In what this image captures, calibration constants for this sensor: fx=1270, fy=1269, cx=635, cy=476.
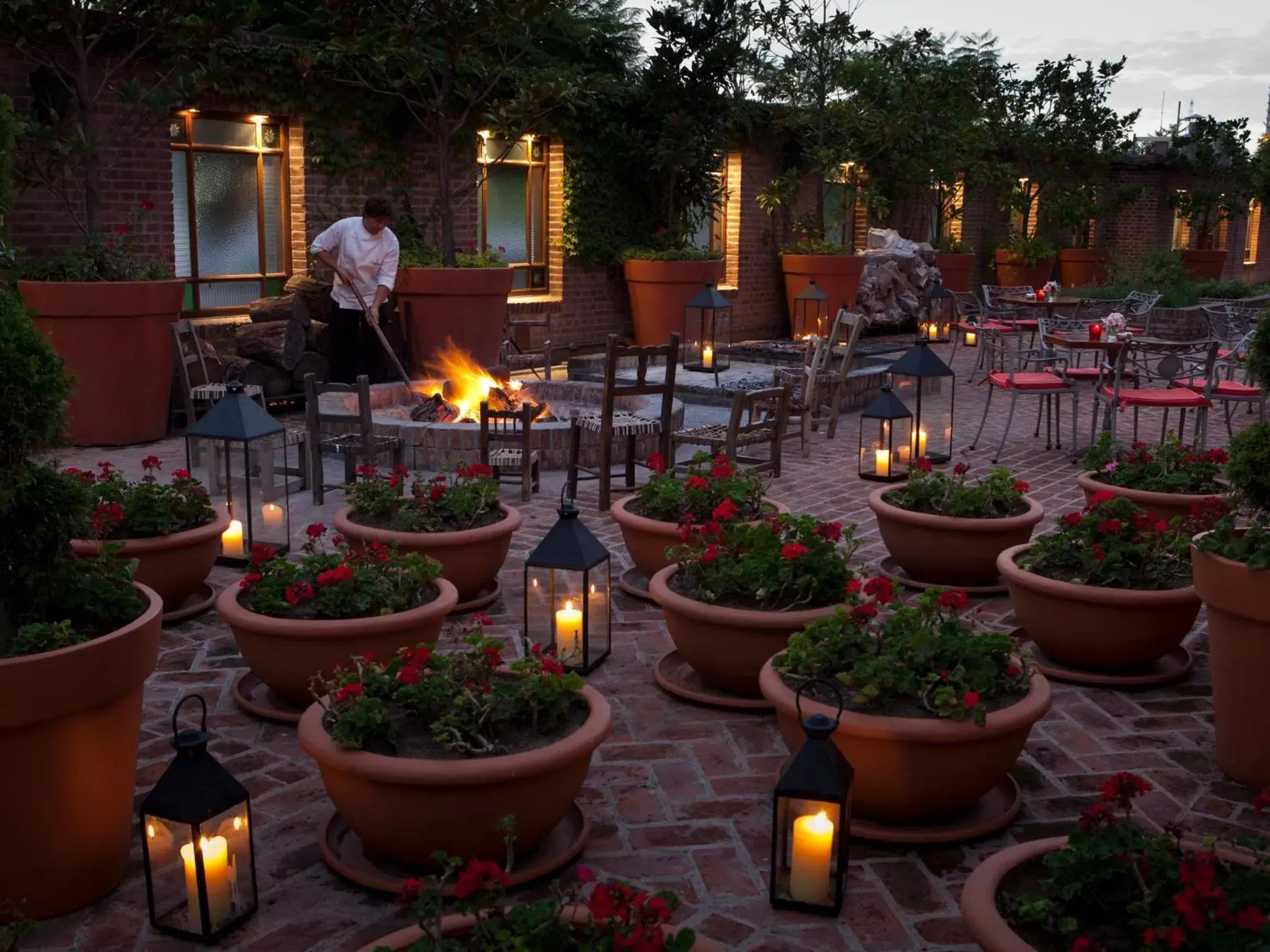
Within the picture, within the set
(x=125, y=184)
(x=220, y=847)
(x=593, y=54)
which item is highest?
(x=593, y=54)

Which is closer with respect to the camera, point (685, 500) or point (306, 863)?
point (306, 863)

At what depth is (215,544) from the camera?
5.43 meters

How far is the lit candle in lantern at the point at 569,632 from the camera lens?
473 centimetres

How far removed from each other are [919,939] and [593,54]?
733 inches

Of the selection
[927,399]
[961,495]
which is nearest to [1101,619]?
[961,495]

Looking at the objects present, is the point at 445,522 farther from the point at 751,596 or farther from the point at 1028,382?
the point at 1028,382

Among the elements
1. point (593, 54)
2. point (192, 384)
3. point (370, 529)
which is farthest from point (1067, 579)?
point (593, 54)

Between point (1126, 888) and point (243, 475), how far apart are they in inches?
179

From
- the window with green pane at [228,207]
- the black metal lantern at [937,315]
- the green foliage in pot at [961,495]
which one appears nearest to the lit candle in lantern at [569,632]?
the green foliage in pot at [961,495]

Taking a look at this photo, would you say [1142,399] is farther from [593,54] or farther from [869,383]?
[593,54]

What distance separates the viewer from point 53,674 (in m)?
2.95

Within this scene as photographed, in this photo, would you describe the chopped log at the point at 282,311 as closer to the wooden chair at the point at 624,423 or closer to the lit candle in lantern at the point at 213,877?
the wooden chair at the point at 624,423

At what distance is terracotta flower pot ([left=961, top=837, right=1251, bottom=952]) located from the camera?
2482 millimetres

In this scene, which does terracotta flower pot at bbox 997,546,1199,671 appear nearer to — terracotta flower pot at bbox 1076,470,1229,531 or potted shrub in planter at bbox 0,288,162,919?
terracotta flower pot at bbox 1076,470,1229,531
